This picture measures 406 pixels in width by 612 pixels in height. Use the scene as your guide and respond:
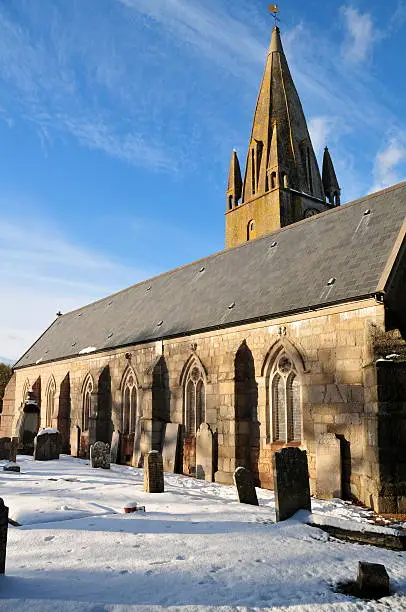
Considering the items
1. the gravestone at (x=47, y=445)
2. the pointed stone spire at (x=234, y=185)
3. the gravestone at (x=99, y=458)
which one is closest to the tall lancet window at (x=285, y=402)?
the gravestone at (x=99, y=458)

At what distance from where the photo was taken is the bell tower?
3500cm

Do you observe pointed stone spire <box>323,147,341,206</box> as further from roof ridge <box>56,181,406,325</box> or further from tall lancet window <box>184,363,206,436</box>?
tall lancet window <box>184,363,206,436</box>

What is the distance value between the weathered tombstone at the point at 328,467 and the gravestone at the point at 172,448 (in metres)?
6.36

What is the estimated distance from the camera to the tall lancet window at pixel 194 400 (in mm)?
17688

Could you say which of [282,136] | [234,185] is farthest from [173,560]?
[234,185]

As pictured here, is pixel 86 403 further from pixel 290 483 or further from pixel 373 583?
pixel 373 583

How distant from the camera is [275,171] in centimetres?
3512

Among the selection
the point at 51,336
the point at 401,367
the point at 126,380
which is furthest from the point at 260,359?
the point at 51,336

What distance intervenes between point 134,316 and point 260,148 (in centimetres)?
1965

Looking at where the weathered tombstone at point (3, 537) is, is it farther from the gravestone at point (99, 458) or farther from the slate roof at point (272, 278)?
the gravestone at point (99, 458)

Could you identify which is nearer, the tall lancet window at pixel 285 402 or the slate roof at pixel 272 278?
the slate roof at pixel 272 278

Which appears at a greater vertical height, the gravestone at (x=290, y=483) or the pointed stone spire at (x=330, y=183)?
the pointed stone spire at (x=330, y=183)

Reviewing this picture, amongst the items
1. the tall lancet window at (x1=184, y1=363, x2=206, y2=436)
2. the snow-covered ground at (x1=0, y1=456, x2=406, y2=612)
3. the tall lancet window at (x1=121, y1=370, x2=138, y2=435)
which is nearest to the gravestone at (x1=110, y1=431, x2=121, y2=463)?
the tall lancet window at (x1=121, y1=370, x2=138, y2=435)

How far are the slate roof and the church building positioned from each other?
0.06 metres
